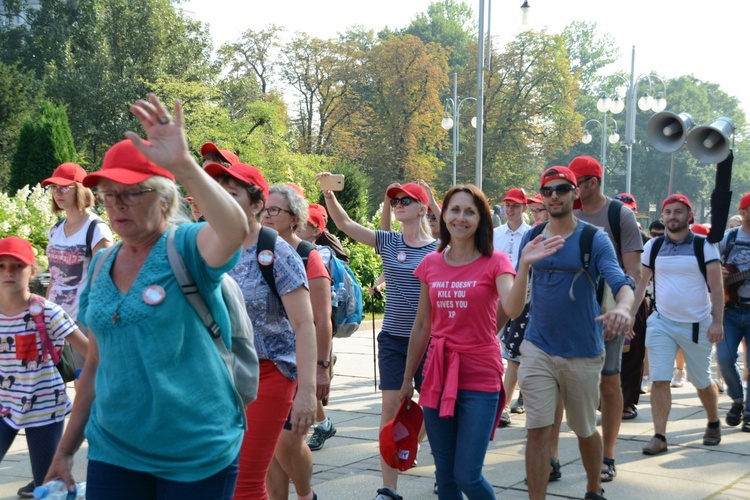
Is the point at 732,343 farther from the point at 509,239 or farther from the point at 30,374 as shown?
the point at 30,374

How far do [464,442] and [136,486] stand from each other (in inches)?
73.5

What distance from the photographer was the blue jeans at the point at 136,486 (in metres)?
2.83

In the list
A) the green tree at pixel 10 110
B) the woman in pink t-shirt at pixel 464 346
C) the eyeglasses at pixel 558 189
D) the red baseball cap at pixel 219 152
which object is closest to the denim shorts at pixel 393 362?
the woman in pink t-shirt at pixel 464 346

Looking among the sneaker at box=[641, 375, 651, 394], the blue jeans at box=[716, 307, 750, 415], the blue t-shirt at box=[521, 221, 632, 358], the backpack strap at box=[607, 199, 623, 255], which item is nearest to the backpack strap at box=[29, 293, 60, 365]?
the blue t-shirt at box=[521, 221, 632, 358]

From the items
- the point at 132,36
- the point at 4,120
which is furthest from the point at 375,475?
the point at 132,36

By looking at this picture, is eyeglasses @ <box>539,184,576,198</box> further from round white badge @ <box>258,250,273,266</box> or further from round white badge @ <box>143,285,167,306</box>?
round white badge @ <box>143,285,167,306</box>

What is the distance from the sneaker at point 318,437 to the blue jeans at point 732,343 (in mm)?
3680

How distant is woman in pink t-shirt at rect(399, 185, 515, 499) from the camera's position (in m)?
4.36

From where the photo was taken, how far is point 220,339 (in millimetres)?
2906

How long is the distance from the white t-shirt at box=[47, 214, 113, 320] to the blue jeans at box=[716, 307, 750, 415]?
5.48 metres

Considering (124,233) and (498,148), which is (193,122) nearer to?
(498,148)

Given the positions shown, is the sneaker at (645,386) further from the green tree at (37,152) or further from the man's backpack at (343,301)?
the green tree at (37,152)

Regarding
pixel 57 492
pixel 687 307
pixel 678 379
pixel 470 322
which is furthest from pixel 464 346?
pixel 678 379

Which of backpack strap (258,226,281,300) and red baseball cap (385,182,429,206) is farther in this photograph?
red baseball cap (385,182,429,206)
